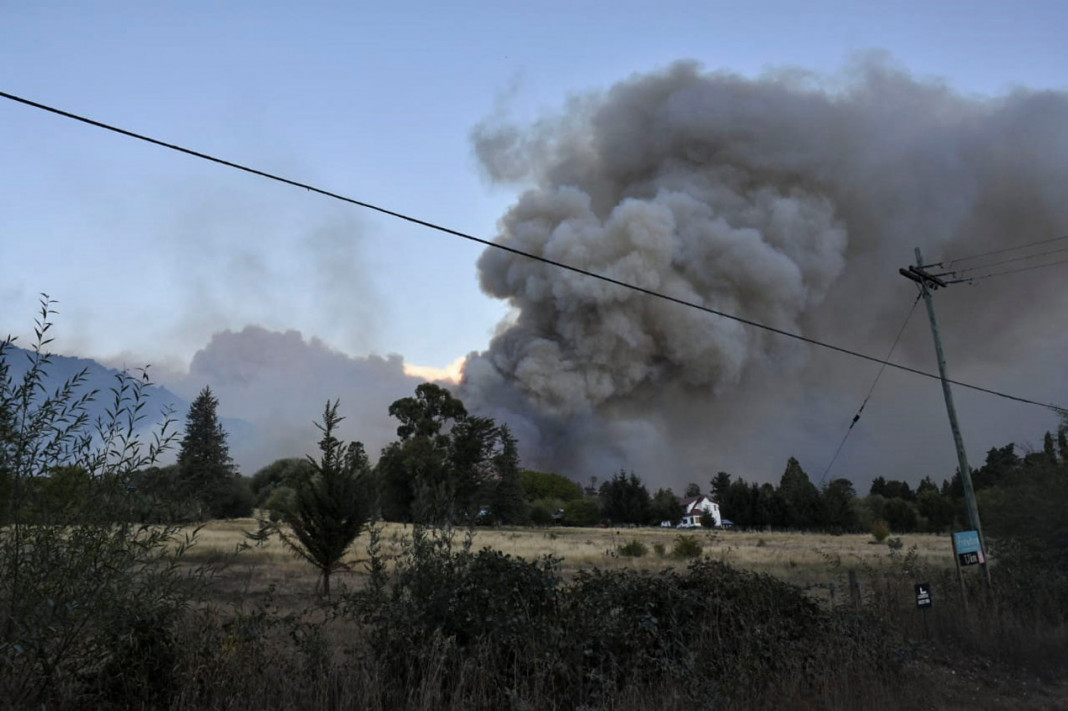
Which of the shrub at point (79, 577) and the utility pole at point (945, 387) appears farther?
the utility pole at point (945, 387)

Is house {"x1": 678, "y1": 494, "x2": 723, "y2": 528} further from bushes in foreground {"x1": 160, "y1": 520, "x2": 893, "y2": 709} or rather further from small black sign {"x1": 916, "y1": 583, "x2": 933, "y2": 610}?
bushes in foreground {"x1": 160, "y1": 520, "x2": 893, "y2": 709}

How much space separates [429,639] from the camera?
5340mm

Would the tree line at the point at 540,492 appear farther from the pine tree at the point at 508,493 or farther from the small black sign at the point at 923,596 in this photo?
the small black sign at the point at 923,596

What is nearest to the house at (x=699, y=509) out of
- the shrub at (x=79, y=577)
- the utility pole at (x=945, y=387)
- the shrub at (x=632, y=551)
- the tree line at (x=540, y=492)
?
the tree line at (x=540, y=492)

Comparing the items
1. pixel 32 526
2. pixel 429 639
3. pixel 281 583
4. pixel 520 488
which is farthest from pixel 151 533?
pixel 520 488

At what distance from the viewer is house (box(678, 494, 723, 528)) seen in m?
98.5

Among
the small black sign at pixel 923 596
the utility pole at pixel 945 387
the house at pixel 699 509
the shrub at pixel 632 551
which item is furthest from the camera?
the house at pixel 699 509

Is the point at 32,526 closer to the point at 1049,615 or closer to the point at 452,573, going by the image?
the point at 452,573

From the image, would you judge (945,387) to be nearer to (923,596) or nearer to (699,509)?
(923,596)

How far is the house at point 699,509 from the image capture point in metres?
98.5

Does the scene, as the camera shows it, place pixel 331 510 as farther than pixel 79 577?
Yes

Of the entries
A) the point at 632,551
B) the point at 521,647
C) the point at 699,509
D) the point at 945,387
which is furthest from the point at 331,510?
the point at 699,509

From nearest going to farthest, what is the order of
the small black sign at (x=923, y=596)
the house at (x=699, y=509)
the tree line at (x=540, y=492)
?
1. the small black sign at (x=923, y=596)
2. the tree line at (x=540, y=492)
3. the house at (x=699, y=509)

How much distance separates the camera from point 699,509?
104062 millimetres
